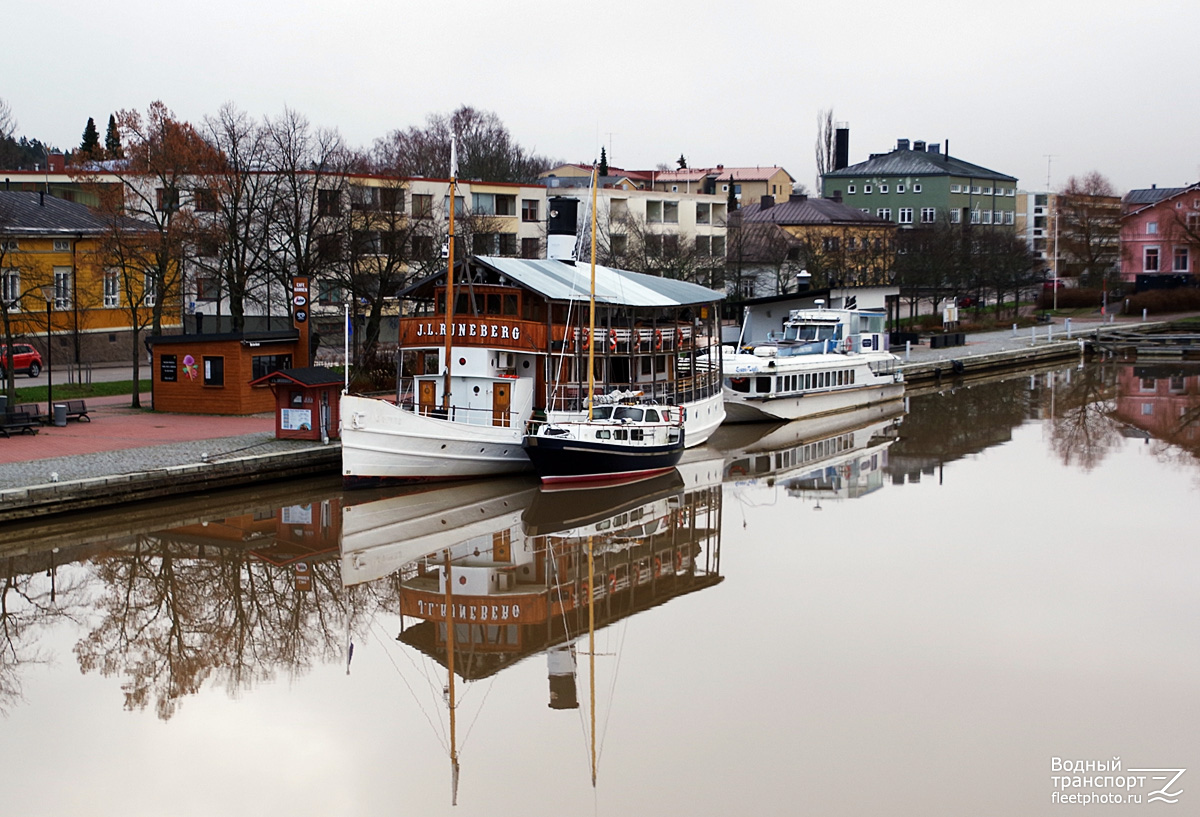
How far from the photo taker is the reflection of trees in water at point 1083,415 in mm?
36031

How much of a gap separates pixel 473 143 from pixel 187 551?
65563 mm

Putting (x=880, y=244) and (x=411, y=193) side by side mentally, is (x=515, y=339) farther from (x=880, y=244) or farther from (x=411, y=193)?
(x=880, y=244)

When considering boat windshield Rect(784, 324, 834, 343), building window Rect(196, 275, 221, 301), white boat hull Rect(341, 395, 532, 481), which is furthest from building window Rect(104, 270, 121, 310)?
white boat hull Rect(341, 395, 532, 481)

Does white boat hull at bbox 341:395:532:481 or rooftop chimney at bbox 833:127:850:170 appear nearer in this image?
white boat hull at bbox 341:395:532:481

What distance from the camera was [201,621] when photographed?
1959 centimetres

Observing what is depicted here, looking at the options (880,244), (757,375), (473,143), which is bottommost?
(757,375)

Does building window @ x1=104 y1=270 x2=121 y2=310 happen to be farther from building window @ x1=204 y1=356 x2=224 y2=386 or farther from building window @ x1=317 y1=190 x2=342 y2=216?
building window @ x1=204 y1=356 x2=224 y2=386

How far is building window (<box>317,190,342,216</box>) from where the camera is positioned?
4831cm

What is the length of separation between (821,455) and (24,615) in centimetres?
2367

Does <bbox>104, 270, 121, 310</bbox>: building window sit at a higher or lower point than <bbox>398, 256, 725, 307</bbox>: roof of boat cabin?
higher

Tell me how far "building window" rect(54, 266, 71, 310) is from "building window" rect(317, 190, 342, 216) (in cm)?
1051

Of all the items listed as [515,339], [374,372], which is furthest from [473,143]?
[515,339]

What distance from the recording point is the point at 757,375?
4247 centimetres

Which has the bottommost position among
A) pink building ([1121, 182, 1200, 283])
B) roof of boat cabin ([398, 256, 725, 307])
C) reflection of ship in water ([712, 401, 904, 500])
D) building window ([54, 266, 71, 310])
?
reflection of ship in water ([712, 401, 904, 500])
